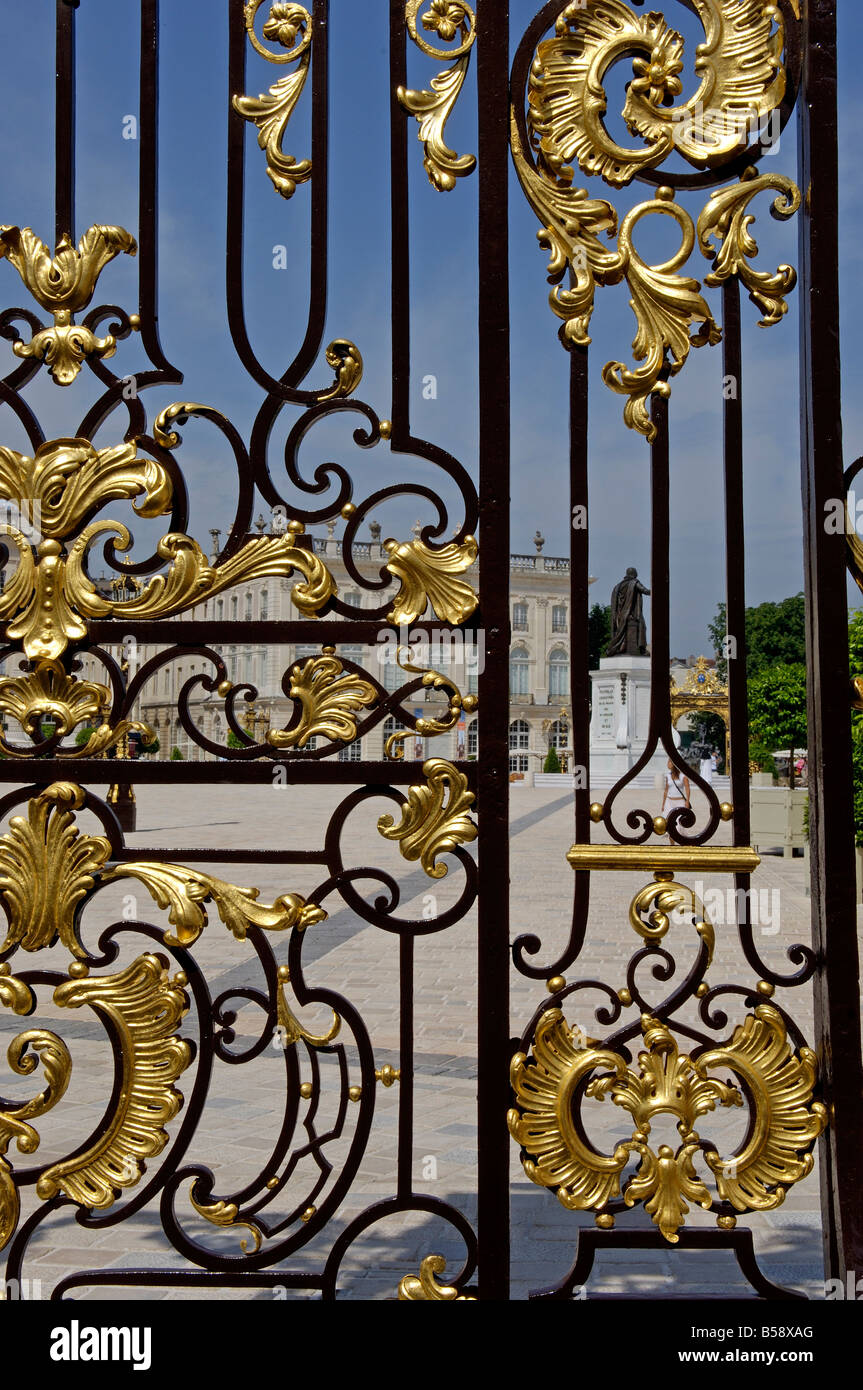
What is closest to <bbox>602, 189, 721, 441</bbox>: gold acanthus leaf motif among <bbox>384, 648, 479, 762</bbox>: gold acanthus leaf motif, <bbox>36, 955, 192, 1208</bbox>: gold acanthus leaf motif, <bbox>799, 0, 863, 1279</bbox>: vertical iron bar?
<bbox>799, 0, 863, 1279</bbox>: vertical iron bar

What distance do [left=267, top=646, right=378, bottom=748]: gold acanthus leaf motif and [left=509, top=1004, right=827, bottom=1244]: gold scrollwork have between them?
779 mm

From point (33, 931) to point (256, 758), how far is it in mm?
632

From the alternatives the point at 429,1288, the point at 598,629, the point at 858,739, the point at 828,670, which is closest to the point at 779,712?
the point at 858,739

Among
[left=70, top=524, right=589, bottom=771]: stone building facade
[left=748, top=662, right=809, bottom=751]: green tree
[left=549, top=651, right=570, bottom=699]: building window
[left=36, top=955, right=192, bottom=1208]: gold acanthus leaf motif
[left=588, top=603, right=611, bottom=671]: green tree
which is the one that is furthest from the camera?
[left=549, top=651, right=570, bottom=699]: building window

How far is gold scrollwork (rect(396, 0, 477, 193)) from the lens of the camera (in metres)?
2.56

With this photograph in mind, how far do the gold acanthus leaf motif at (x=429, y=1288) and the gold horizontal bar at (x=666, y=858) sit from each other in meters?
0.89

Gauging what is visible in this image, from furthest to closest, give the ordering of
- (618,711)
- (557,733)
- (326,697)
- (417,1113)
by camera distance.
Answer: (557,733) → (618,711) → (417,1113) → (326,697)

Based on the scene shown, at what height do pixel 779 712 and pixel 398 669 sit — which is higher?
pixel 398 669

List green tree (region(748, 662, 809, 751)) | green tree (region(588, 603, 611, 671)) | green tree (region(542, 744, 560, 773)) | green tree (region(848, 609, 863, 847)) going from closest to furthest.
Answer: green tree (region(848, 609, 863, 847)) → green tree (region(748, 662, 809, 751)) → green tree (region(588, 603, 611, 671)) → green tree (region(542, 744, 560, 773))

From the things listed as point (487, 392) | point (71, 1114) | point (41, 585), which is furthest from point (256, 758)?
point (71, 1114)

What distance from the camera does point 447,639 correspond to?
2.53m

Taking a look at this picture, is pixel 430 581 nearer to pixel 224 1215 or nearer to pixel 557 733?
pixel 224 1215

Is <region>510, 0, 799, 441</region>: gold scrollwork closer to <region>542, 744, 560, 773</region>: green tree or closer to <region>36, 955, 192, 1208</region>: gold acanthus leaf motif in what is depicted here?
<region>36, 955, 192, 1208</region>: gold acanthus leaf motif

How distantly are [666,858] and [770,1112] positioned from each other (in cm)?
60
